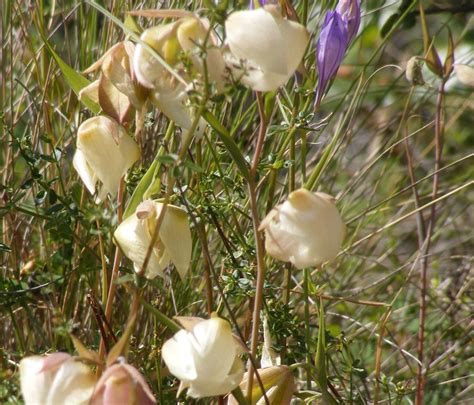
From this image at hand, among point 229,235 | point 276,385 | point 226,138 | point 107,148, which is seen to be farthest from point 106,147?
point 229,235

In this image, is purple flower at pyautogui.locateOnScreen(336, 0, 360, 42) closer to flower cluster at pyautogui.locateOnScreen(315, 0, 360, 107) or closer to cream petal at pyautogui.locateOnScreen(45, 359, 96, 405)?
flower cluster at pyautogui.locateOnScreen(315, 0, 360, 107)

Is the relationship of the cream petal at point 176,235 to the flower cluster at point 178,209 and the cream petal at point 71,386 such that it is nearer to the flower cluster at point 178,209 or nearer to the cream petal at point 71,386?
the flower cluster at point 178,209

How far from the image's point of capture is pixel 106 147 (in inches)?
24.3

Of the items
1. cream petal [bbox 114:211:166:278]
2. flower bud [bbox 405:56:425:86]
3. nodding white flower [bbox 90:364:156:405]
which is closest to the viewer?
nodding white flower [bbox 90:364:156:405]

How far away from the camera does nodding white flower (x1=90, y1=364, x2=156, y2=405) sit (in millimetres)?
495

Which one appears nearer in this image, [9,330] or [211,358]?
[211,358]

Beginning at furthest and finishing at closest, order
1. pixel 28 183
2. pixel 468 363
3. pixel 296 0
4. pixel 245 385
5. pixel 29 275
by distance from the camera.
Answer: pixel 296 0, pixel 468 363, pixel 29 275, pixel 28 183, pixel 245 385

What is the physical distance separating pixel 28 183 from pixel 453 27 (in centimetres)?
125

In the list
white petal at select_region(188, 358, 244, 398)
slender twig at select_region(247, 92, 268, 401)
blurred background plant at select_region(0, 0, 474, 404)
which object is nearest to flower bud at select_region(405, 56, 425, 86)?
blurred background plant at select_region(0, 0, 474, 404)

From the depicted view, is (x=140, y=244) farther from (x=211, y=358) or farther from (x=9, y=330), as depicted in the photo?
(x=9, y=330)

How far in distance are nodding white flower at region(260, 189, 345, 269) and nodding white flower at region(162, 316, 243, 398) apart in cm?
6

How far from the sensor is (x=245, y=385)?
0.64m

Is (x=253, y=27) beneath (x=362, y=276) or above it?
above

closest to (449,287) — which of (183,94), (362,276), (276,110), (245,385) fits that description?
(362,276)
